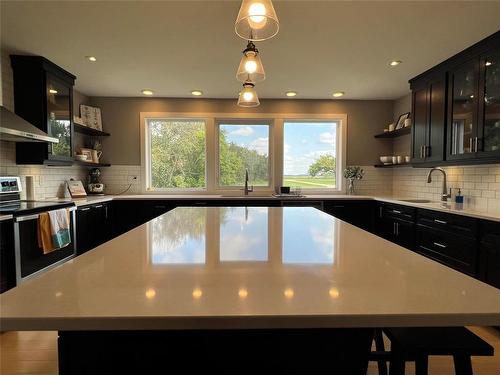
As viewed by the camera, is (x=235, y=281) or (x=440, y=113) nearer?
(x=235, y=281)

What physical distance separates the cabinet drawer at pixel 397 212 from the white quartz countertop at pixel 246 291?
254cm

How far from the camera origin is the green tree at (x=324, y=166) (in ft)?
16.1

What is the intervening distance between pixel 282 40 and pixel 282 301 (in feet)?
8.29

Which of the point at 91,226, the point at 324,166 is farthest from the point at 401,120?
the point at 91,226

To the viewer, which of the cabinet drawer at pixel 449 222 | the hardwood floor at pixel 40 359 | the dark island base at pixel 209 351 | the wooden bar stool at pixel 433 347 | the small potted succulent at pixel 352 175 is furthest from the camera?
the small potted succulent at pixel 352 175

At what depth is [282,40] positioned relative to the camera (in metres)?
2.60

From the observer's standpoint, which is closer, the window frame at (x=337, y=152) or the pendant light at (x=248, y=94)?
the pendant light at (x=248, y=94)

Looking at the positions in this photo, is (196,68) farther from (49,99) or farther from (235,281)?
(235,281)

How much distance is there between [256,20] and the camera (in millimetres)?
1332

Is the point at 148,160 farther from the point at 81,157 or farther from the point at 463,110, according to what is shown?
the point at 463,110

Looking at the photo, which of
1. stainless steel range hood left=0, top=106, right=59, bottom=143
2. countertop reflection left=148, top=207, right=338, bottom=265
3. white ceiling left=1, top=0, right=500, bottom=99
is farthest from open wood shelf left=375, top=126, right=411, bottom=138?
stainless steel range hood left=0, top=106, right=59, bottom=143

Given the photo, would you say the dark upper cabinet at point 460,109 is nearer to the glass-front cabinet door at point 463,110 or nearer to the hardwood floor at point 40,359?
the glass-front cabinet door at point 463,110

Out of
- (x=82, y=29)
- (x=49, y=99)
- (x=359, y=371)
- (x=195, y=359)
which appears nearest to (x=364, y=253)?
(x=359, y=371)

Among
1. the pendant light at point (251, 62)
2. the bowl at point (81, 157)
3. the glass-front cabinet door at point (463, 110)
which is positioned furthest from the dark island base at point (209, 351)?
the bowl at point (81, 157)
